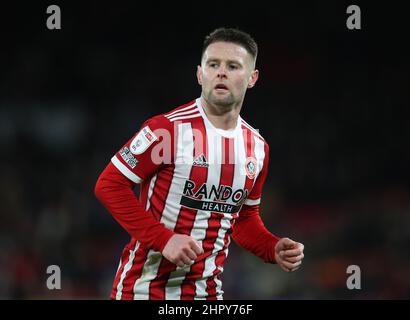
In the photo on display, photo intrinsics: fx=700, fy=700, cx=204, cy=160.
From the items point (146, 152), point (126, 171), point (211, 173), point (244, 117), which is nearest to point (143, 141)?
point (146, 152)

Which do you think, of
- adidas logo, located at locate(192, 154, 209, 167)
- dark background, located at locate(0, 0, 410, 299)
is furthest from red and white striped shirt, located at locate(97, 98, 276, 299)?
dark background, located at locate(0, 0, 410, 299)

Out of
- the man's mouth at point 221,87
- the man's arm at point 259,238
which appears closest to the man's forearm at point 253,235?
the man's arm at point 259,238

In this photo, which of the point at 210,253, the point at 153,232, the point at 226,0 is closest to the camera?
the point at 153,232

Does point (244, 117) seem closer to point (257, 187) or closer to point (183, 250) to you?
point (257, 187)

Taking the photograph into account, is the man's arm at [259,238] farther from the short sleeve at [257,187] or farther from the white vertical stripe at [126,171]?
the white vertical stripe at [126,171]

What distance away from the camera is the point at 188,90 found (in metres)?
9.37

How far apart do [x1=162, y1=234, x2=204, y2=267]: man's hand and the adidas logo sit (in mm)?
438

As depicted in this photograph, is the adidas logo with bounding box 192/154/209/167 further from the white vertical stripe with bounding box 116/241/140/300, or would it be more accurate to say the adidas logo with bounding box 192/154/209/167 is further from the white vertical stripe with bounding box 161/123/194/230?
the white vertical stripe with bounding box 116/241/140/300

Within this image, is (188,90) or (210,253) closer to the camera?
(210,253)

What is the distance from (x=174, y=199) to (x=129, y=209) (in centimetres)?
25

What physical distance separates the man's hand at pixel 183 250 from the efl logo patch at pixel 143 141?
48cm
